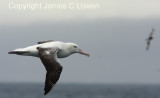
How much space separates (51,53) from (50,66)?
0.94 m

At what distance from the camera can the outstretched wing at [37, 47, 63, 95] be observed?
1770 centimetres

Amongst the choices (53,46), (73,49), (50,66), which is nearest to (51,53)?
(53,46)

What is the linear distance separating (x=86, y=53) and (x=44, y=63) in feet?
12.6

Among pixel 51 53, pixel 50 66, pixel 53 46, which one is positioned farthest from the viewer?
pixel 53 46

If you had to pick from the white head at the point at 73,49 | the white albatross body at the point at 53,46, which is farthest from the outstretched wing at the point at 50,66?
the white head at the point at 73,49

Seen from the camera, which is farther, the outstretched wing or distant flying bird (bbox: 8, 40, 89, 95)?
distant flying bird (bbox: 8, 40, 89, 95)

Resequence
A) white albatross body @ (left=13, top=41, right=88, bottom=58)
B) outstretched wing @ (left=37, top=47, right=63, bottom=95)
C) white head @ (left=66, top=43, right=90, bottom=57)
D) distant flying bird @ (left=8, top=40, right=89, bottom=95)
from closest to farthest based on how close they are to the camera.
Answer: outstretched wing @ (left=37, top=47, right=63, bottom=95)
distant flying bird @ (left=8, top=40, right=89, bottom=95)
white albatross body @ (left=13, top=41, right=88, bottom=58)
white head @ (left=66, top=43, right=90, bottom=57)

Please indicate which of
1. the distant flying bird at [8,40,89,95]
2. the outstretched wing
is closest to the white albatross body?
the distant flying bird at [8,40,89,95]

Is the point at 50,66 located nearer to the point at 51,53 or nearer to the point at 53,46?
the point at 51,53

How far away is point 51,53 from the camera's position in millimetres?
19062

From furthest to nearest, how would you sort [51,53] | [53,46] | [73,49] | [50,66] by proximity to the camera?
[73,49] < [53,46] < [51,53] < [50,66]

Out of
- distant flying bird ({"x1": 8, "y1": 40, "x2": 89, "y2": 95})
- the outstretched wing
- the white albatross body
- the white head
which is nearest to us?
the outstretched wing

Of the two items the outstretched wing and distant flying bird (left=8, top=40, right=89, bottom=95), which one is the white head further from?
the outstretched wing

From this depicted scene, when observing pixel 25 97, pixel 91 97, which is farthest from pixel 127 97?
pixel 25 97
